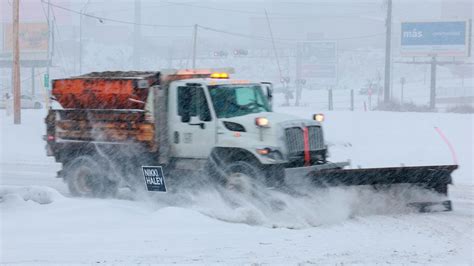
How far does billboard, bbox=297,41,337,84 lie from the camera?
83875 mm

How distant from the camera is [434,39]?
2601 inches

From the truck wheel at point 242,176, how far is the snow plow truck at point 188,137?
17mm

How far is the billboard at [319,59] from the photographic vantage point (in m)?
83.9

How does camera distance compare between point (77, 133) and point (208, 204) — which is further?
point (77, 133)

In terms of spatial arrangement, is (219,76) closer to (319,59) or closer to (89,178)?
(89,178)

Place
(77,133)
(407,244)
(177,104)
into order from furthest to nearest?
(77,133), (177,104), (407,244)

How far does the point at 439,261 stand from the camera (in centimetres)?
895

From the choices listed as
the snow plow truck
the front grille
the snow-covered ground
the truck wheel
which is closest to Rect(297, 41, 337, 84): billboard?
the snow-covered ground

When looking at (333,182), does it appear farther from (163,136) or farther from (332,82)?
(332,82)

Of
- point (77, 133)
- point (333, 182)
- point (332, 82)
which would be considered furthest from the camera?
point (332, 82)

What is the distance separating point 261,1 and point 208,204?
340ft

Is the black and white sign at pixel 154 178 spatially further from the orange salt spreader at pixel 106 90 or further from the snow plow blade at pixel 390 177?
the snow plow blade at pixel 390 177

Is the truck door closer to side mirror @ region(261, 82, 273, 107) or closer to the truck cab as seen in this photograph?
the truck cab

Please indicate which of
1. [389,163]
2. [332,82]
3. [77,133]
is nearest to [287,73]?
[332,82]
